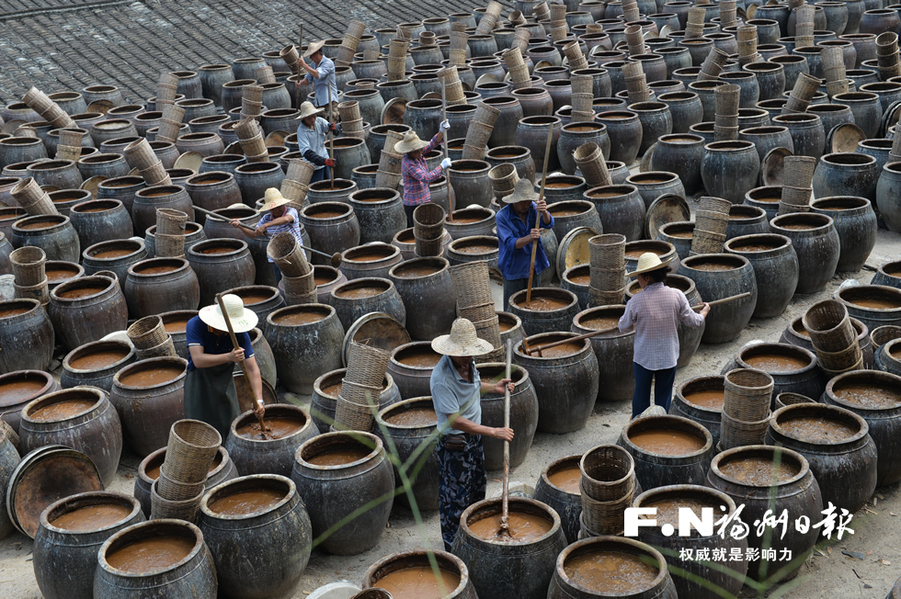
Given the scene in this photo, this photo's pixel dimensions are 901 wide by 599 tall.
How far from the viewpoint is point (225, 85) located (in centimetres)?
1575

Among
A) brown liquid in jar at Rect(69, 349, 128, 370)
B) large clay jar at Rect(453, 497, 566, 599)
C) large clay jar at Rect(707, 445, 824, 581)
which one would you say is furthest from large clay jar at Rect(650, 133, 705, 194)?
large clay jar at Rect(453, 497, 566, 599)

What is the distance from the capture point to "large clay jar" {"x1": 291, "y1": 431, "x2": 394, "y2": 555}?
559 centimetres

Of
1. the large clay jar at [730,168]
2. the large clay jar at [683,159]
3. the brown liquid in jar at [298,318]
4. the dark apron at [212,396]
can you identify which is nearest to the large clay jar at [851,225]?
the large clay jar at [730,168]

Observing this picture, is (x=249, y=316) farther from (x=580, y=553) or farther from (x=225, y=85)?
(x=225, y=85)

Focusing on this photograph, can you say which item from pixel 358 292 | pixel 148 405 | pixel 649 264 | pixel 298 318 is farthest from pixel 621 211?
pixel 148 405

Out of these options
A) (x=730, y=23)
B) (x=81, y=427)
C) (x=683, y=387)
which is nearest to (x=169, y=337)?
(x=81, y=427)

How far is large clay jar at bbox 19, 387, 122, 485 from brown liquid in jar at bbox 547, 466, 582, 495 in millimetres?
3291

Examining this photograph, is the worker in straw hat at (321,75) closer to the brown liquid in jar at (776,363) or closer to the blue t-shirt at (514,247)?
the blue t-shirt at (514,247)

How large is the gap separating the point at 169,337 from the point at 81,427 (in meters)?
1.17

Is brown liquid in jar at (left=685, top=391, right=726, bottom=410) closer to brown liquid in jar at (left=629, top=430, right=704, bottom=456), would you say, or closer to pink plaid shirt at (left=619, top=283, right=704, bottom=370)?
pink plaid shirt at (left=619, top=283, right=704, bottom=370)

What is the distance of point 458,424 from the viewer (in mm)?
5285

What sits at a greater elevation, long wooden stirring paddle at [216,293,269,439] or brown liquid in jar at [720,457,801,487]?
long wooden stirring paddle at [216,293,269,439]

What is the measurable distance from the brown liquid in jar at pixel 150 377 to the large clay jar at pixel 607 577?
143 inches

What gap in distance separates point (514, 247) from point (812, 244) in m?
2.96
